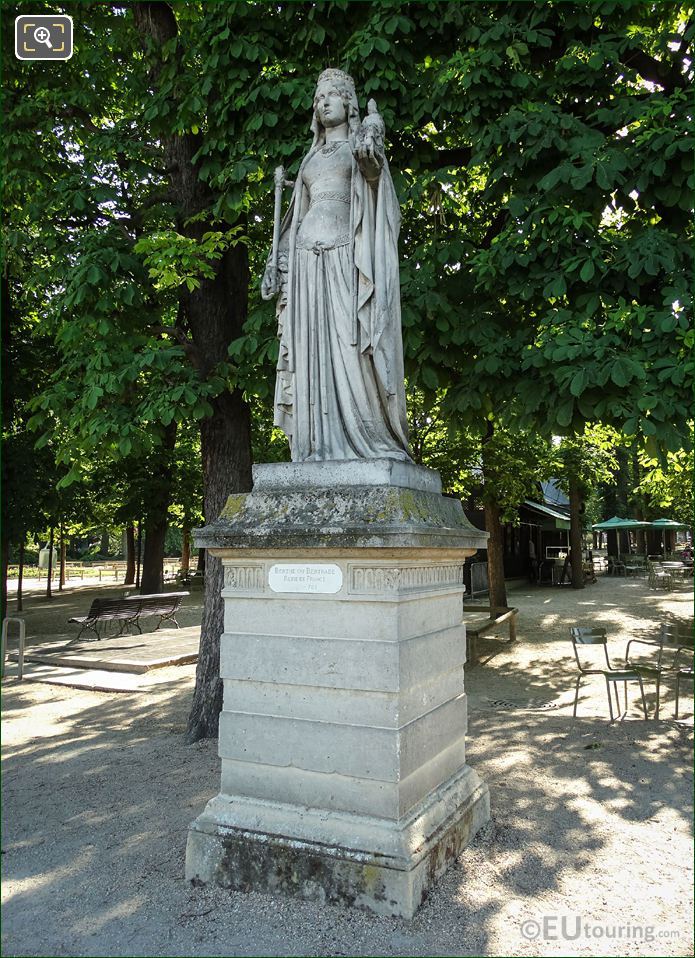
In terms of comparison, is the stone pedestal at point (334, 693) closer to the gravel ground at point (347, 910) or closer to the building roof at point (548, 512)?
the gravel ground at point (347, 910)

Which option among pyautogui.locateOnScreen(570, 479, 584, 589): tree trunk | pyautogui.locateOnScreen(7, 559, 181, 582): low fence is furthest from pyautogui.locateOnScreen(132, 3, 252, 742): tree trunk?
pyautogui.locateOnScreen(7, 559, 181, 582): low fence

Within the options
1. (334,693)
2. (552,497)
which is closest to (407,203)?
(334,693)

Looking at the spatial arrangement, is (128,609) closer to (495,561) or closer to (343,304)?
(495,561)

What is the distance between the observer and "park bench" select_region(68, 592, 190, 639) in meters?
13.9

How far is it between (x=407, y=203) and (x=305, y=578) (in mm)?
4693

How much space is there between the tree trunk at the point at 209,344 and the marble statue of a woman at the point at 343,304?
3135 millimetres

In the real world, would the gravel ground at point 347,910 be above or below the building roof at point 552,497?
below

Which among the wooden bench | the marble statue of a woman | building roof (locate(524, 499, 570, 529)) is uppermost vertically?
the marble statue of a woman

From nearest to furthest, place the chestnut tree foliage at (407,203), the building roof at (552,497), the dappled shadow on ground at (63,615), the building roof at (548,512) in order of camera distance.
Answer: the chestnut tree foliage at (407,203)
the dappled shadow on ground at (63,615)
the building roof at (548,512)
the building roof at (552,497)

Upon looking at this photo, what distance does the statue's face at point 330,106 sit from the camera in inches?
187

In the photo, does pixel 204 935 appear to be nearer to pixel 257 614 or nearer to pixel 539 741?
pixel 257 614

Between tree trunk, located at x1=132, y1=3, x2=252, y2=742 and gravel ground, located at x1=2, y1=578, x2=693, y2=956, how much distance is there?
3.31ft

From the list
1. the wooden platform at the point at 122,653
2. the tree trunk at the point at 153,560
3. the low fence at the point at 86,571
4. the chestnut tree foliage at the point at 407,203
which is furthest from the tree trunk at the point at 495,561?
the low fence at the point at 86,571

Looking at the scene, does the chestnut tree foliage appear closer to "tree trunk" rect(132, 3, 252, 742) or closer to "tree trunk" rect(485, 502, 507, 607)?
"tree trunk" rect(132, 3, 252, 742)
